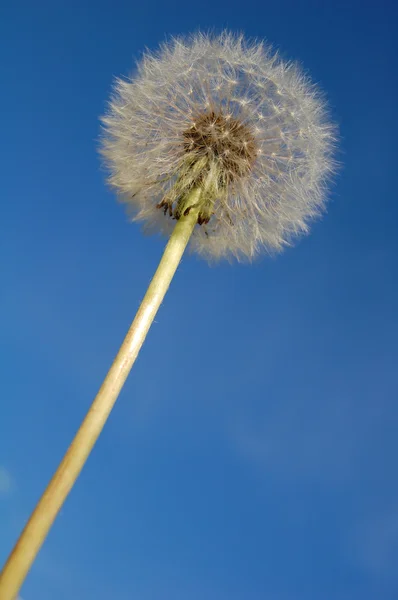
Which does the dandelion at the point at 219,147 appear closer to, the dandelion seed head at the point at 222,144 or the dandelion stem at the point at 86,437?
the dandelion seed head at the point at 222,144

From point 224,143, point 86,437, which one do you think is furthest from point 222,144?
point 86,437

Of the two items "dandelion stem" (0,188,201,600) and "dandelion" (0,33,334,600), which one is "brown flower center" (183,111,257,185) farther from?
"dandelion stem" (0,188,201,600)

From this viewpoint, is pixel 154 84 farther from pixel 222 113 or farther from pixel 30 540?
pixel 30 540

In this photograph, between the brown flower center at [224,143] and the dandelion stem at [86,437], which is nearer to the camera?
the dandelion stem at [86,437]

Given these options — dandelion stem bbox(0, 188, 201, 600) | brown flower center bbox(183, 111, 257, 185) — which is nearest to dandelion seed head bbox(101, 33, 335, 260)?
brown flower center bbox(183, 111, 257, 185)

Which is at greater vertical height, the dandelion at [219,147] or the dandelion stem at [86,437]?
the dandelion at [219,147]

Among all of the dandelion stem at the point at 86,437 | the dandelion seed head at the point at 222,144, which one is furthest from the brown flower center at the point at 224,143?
the dandelion stem at the point at 86,437
